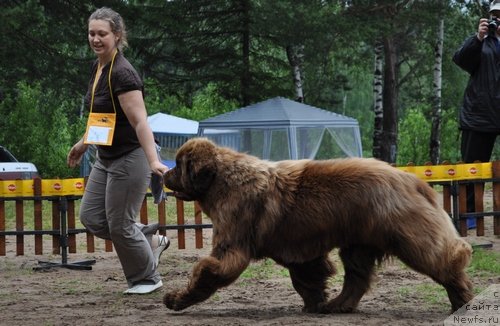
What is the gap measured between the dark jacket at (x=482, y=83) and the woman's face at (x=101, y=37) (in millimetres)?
4386

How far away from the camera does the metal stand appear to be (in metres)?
8.49

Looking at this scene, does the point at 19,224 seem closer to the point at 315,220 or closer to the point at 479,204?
the point at 315,220

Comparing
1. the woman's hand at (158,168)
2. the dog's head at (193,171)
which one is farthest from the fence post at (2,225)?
the dog's head at (193,171)

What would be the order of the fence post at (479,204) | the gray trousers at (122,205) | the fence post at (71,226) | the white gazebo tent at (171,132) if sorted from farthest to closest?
the white gazebo tent at (171,132)
the fence post at (479,204)
the fence post at (71,226)
the gray trousers at (122,205)

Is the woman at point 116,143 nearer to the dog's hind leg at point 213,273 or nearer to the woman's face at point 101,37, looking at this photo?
the woman's face at point 101,37

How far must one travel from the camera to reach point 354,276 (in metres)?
5.48

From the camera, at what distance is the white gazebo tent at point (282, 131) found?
20.3 meters

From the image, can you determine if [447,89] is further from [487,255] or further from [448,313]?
[448,313]

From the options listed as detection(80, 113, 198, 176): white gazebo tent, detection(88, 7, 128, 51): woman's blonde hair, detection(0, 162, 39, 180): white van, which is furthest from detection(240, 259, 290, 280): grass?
detection(80, 113, 198, 176): white gazebo tent

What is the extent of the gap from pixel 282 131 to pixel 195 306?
47.7 feet

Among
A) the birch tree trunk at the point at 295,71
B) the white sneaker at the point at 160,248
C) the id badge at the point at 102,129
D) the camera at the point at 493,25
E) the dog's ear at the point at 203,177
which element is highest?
the birch tree trunk at the point at 295,71

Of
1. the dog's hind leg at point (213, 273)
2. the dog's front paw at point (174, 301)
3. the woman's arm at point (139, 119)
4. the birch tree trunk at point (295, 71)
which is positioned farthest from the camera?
the birch tree trunk at point (295, 71)

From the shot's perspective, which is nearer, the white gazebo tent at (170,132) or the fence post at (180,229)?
the fence post at (180,229)

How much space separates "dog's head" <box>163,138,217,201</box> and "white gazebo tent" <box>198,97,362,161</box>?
14460 mm
